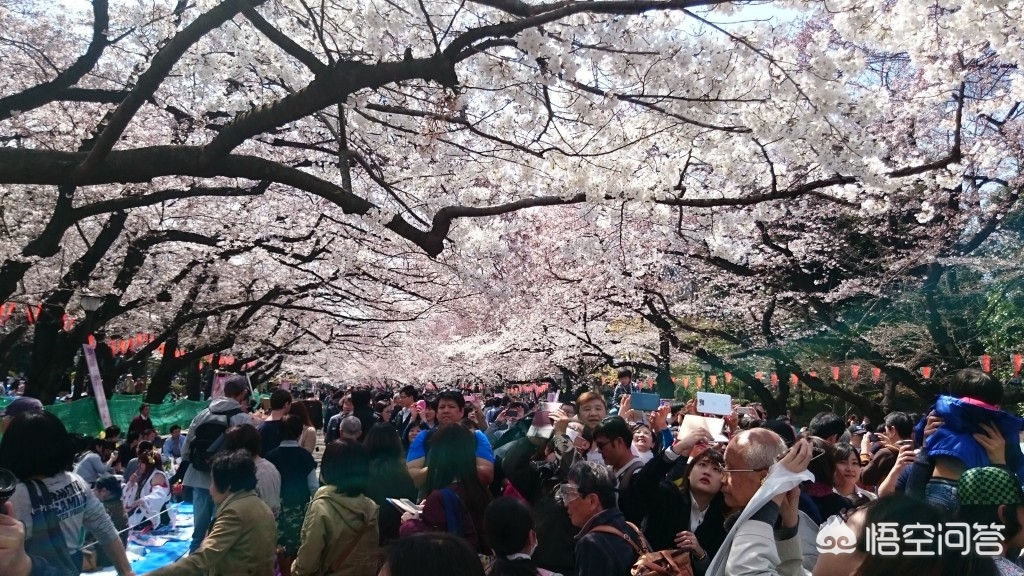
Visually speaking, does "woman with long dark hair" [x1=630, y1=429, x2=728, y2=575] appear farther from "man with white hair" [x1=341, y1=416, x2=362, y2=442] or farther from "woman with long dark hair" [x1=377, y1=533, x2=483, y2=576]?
"man with white hair" [x1=341, y1=416, x2=362, y2=442]

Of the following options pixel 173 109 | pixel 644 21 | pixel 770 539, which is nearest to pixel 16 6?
pixel 173 109

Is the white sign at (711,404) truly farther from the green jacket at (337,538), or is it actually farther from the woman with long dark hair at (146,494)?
the woman with long dark hair at (146,494)

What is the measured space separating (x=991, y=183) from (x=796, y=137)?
10.5 metres

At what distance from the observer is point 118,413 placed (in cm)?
1599

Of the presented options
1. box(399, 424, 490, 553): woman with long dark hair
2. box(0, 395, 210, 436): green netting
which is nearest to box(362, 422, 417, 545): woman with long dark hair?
box(399, 424, 490, 553): woman with long dark hair

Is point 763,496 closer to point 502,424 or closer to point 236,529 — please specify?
point 236,529

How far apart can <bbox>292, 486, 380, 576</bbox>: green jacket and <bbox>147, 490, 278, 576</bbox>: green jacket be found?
0.19m

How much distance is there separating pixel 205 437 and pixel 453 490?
308cm

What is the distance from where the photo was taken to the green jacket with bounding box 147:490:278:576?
149 inches

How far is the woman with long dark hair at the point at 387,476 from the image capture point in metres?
4.27

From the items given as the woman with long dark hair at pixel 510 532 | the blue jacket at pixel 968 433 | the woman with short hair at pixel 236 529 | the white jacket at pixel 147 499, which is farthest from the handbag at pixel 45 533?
the white jacket at pixel 147 499

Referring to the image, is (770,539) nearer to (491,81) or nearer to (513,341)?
(491,81)

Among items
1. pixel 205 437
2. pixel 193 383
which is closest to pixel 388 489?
pixel 205 437

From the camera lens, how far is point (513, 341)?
77.4 feet
